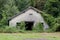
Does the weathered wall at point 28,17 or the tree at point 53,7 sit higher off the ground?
the tree at point 53,7

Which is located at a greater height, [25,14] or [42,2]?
[42,2]

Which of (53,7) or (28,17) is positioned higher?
(53,7)

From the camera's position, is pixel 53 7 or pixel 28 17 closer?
pixel 53 7

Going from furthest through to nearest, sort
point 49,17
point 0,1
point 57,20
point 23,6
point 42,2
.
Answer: point 23,6 < point 42,2 < point 0,1 < point 49,17 < point 57,20

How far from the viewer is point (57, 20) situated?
2852cm

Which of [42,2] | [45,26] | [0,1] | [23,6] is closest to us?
[45,26]

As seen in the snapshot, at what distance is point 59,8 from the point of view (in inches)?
1289

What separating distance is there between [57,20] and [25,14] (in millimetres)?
7616

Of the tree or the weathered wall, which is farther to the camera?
the weathered wall

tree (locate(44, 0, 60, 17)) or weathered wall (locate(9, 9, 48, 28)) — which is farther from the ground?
tree (locate(44, 0, 60, 17))

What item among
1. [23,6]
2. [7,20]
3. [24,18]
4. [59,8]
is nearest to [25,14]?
[24,18]

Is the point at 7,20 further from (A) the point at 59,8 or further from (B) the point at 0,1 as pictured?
(A) the point at 59,8

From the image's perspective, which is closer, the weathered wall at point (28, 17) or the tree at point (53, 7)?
the tree at point (53, 7)

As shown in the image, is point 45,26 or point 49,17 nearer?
point 49,17
